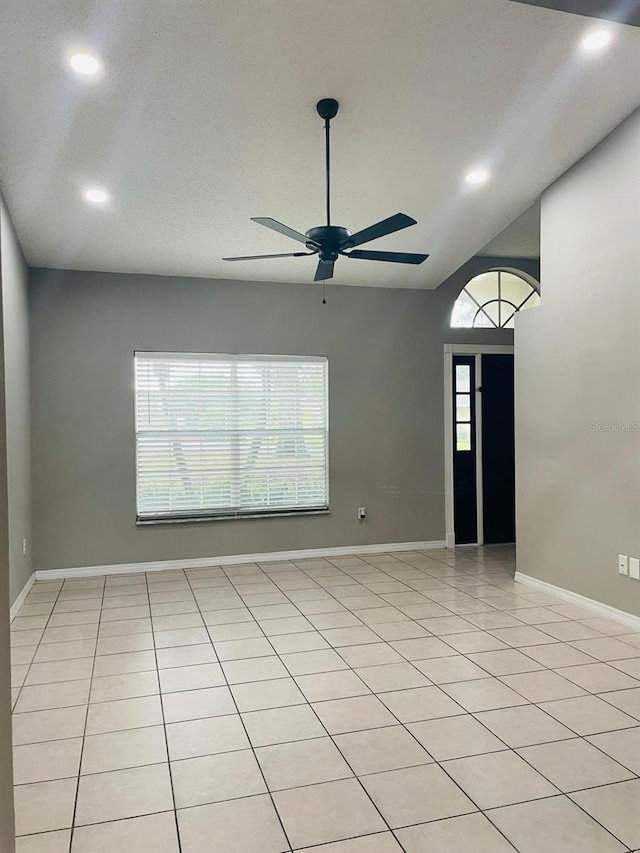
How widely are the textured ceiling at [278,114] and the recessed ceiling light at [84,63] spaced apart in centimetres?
5

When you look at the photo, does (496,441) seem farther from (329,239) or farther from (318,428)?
(329,239)

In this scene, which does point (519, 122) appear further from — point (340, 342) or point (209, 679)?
point (209, 679)

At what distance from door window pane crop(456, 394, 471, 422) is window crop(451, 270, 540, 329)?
72 centimetres

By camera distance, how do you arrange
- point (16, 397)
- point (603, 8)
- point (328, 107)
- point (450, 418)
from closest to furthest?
point (603, 8) → point (328, 107) → point (16, 397) → point (450, 418)

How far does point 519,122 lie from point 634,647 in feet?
10.2

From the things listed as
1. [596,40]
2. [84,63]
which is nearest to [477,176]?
[596,40]

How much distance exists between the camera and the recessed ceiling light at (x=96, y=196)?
4164 millimetres

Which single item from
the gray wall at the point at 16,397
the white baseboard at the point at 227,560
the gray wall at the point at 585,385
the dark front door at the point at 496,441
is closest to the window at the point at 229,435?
the white baseboard at the point at 227,560

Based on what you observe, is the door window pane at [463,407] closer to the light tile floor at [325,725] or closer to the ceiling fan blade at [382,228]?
the light tile floor at [325,725]

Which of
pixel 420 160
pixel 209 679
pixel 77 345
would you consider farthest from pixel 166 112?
pixel 209 679

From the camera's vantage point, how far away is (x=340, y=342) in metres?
6.11

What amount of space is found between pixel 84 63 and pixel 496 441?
5020 millimetres

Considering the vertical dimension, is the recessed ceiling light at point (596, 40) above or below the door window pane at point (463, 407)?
above

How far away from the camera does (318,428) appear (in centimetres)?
606
